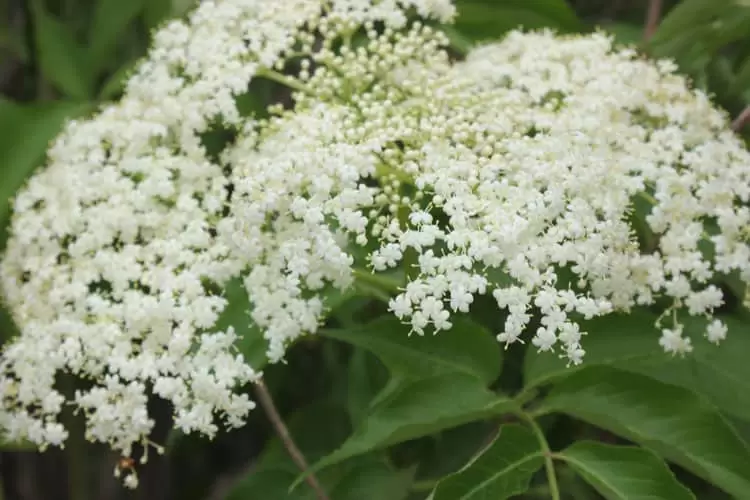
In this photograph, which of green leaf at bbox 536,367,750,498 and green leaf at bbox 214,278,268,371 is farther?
green leaf at bbox 214,278,268,371

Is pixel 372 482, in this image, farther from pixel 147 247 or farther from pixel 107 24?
pixel 107 24

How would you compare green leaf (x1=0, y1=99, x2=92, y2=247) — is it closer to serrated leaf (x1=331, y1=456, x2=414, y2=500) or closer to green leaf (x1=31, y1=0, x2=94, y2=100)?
green leaf (x1=31, y1=0, x2=94, y2=100)

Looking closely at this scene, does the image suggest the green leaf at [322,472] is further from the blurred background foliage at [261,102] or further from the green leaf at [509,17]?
the green leaf at [509,17]

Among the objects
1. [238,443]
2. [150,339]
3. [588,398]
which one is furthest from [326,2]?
[238,443]

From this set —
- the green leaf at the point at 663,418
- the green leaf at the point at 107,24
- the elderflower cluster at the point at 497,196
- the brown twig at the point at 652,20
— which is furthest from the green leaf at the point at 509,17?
the green leaf at the point at 663,418

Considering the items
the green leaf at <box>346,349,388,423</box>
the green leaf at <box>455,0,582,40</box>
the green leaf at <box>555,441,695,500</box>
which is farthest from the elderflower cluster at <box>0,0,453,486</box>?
the green leaf at <box>555,441,695,500</box>

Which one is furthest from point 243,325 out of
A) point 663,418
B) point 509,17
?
point 509,17
